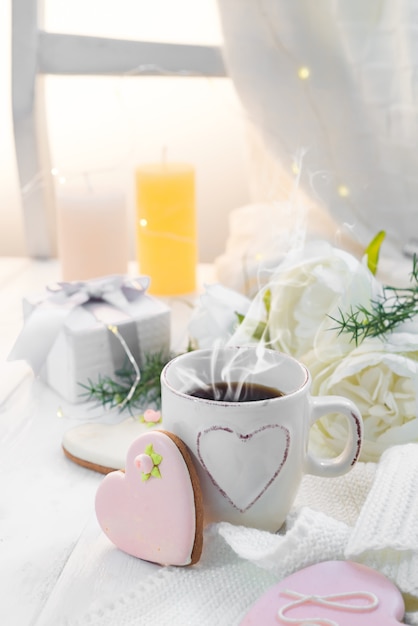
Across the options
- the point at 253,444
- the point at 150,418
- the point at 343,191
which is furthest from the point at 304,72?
the point at 253,444

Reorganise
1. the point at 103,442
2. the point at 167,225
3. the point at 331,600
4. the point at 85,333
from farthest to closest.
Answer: the point at 167,225 < the point at 85,333 < the point at 103,442 < the point at 331,600

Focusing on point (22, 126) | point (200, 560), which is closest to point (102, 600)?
point (200, 560)

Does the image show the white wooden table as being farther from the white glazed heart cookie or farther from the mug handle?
the mug handle

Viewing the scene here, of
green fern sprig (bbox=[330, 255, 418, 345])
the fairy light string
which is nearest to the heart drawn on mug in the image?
green fern sprig (bbox=[330, 255, 418, 345])

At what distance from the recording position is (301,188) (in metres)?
1.03

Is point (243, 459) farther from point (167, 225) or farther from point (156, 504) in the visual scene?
point (167, 225)

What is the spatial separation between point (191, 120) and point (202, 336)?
0.77 meters

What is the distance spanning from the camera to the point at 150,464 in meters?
0.50

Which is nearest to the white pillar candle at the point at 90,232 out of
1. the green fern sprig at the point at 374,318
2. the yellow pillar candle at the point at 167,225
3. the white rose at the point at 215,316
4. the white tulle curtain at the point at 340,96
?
the yellow pillar candle at the point at 167,225

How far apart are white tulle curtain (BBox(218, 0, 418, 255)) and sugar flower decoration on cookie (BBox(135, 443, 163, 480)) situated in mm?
475

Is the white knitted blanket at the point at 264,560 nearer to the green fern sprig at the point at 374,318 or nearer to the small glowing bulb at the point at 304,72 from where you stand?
the green fern sprig at the point at 374,318

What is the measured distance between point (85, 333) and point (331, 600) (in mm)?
398

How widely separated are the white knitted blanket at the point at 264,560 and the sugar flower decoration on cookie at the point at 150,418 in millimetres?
183

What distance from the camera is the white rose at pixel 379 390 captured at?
0.58 m
